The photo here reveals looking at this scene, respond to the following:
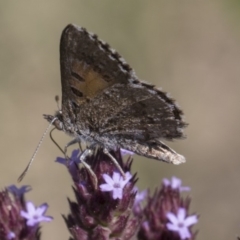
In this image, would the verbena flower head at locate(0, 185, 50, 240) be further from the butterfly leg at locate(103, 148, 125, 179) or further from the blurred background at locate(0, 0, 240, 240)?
the blurred background at locate(0, 0, 240, 240)

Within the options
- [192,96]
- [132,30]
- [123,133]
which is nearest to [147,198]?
[123,133]

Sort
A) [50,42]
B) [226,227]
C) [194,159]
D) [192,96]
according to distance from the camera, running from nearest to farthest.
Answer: [226,227]
[194,159]
[192,96]
[50,42]

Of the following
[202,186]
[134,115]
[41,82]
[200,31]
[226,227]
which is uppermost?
[200,31]

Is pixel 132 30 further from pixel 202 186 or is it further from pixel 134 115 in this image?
pixel 134 115

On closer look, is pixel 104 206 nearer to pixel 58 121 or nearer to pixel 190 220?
pixel 190 220

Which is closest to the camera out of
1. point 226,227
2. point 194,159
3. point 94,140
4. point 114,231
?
point 114,231

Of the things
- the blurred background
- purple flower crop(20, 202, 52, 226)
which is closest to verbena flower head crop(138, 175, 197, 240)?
purple flower crop(20, 202, 52, 226)

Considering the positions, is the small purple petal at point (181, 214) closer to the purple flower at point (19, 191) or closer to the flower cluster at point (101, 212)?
the flower cluster at point (101, 212)
